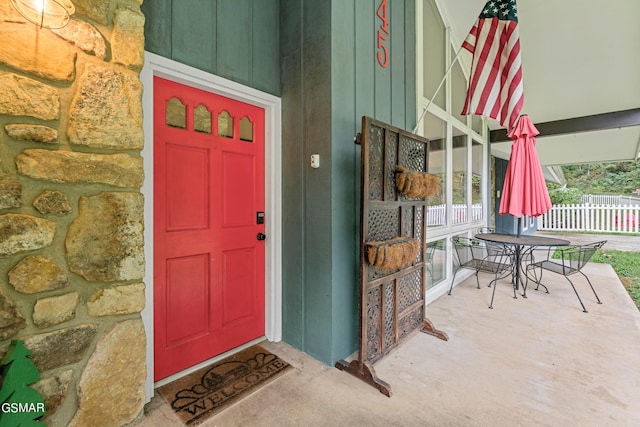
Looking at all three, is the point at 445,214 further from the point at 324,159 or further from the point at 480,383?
the point at 324,159

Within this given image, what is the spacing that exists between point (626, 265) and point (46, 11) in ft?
27.3

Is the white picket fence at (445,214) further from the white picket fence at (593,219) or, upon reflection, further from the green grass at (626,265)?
the white picket fence at (593,219)

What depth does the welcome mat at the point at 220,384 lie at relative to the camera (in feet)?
5.51

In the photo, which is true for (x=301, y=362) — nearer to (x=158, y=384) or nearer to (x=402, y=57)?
(x=158, y=384)

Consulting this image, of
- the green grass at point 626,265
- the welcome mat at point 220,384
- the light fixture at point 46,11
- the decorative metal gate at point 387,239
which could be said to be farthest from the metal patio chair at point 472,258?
the light fixture at point 46,11

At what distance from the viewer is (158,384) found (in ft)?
6.13

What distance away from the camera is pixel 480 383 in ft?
6.33

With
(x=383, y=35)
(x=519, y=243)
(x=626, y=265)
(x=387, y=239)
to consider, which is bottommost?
(x=626, y=265)

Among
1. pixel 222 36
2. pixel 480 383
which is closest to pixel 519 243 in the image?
pixel 480 383

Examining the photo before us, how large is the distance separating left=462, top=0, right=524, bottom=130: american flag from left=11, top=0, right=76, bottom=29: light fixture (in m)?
3.05

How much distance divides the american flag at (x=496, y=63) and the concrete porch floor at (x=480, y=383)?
2170 millimetres

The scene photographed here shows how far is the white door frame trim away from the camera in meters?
1.70

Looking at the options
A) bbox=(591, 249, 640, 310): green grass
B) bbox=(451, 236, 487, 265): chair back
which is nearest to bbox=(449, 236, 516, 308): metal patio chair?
bbox=(451, 236, 487, 265): chair back

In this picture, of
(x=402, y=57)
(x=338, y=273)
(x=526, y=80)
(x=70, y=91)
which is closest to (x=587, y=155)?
(x=526, y=80)
